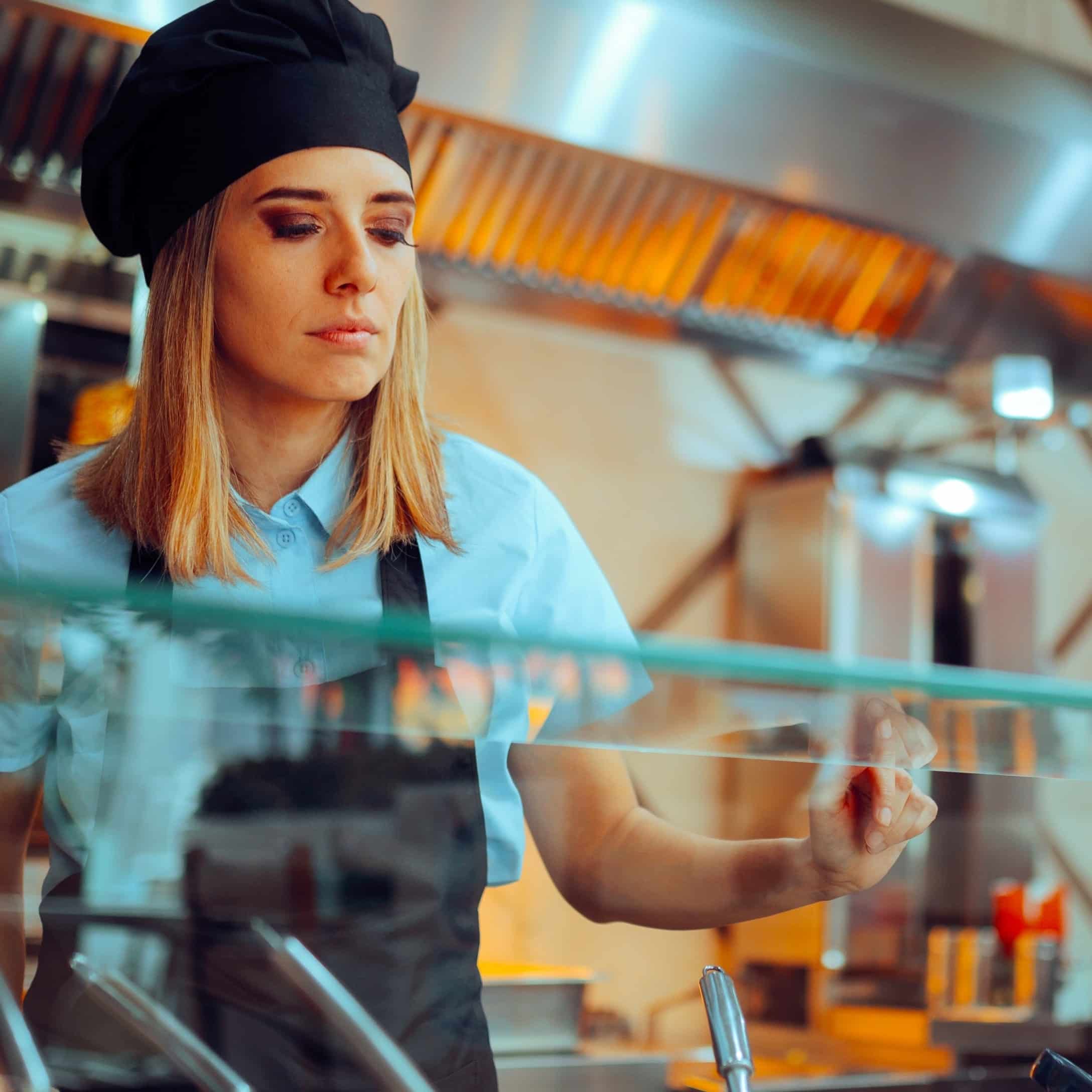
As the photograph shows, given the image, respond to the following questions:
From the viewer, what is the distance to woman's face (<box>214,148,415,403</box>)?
75cm

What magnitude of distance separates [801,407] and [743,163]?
2.63 feet

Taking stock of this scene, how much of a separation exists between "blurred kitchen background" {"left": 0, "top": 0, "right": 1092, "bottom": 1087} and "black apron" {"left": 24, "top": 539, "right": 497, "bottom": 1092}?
1.59ft

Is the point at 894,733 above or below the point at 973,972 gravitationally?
above

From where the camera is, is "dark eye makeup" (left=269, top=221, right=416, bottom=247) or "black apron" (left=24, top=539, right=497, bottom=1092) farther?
"dark eye makeup" (left=269, top=221, right=416, bottom=247)

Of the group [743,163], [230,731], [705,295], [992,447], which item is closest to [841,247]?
[705,295]

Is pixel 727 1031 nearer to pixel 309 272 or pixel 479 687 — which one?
pixel 479 687

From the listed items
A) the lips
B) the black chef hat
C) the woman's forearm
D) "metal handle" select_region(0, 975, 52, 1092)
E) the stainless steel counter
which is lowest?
the stainless steel counter

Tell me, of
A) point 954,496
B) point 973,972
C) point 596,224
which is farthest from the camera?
point 954,496

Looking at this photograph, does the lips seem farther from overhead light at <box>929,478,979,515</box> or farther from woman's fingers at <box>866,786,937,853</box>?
overhead light at <box>929,478,979,515</box>

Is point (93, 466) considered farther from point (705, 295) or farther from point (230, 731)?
point (705, 295)

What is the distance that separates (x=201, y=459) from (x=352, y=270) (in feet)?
0.47

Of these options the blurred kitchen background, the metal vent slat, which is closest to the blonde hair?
the blurred kitchen background

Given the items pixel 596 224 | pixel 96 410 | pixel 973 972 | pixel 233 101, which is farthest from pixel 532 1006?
pixel 596 224

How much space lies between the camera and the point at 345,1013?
45 cm
